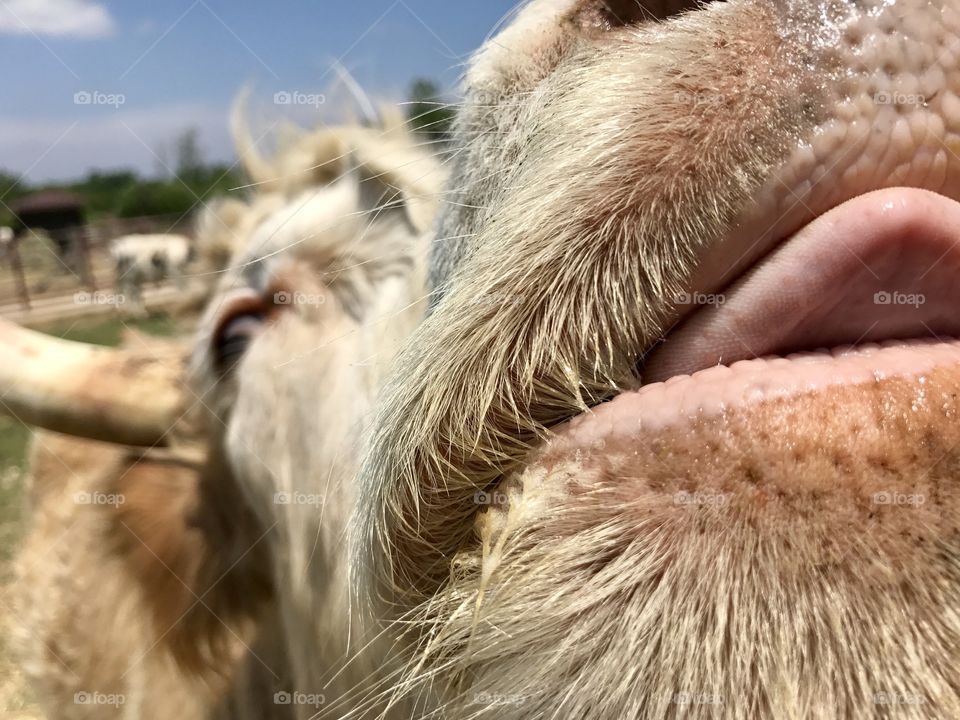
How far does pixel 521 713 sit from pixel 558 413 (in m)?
0.32

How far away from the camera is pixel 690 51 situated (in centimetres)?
86

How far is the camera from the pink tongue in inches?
33.5

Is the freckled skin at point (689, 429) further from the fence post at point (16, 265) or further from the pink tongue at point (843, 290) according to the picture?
the fence post at point (16, 265)

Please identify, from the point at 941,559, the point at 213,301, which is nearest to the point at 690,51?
the point at 941,559

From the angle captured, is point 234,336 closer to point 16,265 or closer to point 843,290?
point 843,290

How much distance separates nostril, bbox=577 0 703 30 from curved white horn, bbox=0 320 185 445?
1856mm

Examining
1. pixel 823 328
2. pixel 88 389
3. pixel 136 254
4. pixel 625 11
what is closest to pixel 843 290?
pixel 823 328

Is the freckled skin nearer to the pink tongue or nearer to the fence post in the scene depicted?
the pink tongue

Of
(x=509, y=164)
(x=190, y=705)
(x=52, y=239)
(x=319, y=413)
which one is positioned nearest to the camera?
(x=509, y=164)

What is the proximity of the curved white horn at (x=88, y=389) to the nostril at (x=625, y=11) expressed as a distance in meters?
1.86

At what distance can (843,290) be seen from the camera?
0.88 meters

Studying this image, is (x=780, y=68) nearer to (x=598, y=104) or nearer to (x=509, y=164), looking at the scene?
(x=598, y=104)

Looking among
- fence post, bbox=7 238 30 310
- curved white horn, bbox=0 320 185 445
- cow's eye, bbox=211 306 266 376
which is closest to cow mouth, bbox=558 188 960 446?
cow's eye, bbox=211 306 266 376

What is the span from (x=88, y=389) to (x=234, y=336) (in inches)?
16.8
